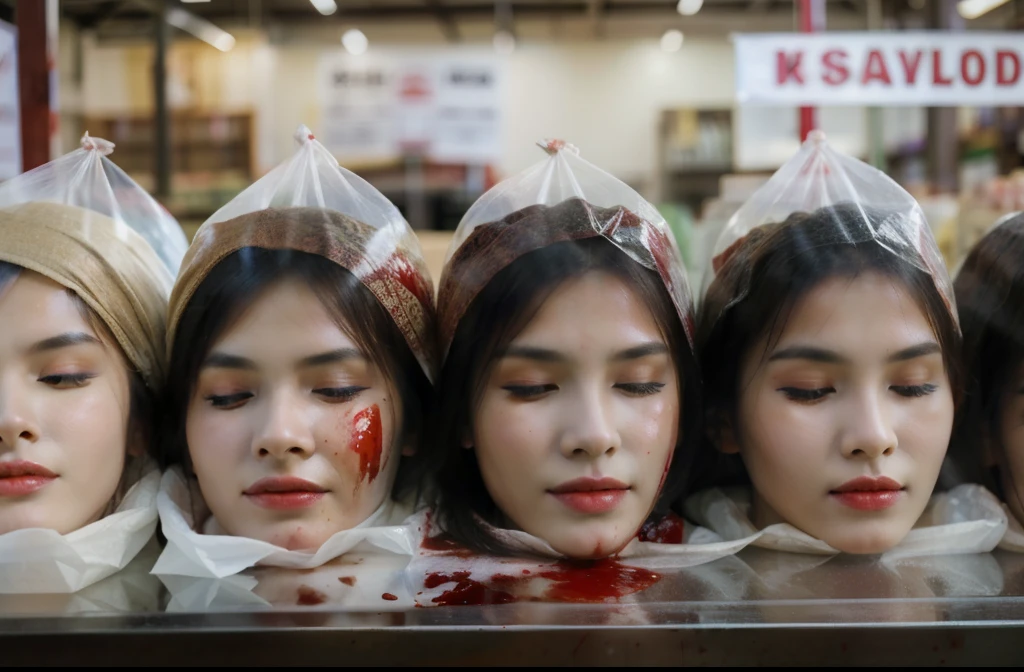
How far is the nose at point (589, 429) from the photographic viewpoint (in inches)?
46.9

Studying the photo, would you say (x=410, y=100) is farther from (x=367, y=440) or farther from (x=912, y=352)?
(x=912, y=352)

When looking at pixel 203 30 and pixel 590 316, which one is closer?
pixel 590 316

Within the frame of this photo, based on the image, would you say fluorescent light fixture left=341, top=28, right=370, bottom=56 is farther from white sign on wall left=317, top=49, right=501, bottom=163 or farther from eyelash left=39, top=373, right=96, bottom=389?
eyelash left=39, top=373, right=96, bottom=389

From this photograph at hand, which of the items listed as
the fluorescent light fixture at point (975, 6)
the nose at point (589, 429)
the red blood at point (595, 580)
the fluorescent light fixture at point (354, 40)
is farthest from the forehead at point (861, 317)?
the fluorescent light fixture at point (354, 40)

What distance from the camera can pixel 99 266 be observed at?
4.33 ft

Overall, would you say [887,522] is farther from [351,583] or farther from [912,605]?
[351,583]

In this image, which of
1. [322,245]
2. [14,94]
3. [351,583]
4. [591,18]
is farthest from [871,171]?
[591,18]

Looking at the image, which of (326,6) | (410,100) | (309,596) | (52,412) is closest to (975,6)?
(309,596)

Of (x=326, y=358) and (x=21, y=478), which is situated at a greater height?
(x=326, y=358)

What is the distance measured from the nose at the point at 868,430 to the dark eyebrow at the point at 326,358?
72 centimetres

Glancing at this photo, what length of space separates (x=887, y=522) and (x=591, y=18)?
8488mm

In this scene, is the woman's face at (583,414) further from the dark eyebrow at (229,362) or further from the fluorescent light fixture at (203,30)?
the fluorescent light fixture at (203,30)

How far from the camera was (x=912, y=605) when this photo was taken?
3.59 feet

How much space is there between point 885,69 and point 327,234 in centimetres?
120
